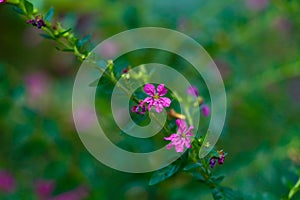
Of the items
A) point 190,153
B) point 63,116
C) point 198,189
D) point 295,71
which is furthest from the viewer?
point 63,116

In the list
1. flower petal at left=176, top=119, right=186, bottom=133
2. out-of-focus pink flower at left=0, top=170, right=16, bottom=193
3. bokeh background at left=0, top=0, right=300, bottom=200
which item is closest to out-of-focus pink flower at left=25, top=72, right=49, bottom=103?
bokeh background at left=0, top=0, right=300, bottom=200

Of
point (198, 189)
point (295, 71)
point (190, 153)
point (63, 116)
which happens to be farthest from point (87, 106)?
point (190, 153)

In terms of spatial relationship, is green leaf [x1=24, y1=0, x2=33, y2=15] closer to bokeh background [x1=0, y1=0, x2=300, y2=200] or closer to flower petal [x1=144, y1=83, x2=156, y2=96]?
flower petal [x1=144, y1=83, x2=156, y2=96]

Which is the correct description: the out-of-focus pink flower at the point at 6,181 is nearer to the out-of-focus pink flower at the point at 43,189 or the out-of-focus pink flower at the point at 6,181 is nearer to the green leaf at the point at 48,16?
the out-of-focus pink flower at the point at 43,189

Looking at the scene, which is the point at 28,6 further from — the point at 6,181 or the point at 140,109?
the point at 6,181

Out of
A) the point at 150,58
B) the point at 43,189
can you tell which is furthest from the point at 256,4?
the point at 43,189

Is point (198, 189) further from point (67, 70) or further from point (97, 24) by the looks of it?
point (67, 70)

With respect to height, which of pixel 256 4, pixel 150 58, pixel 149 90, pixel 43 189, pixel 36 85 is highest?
pixel 36 85
